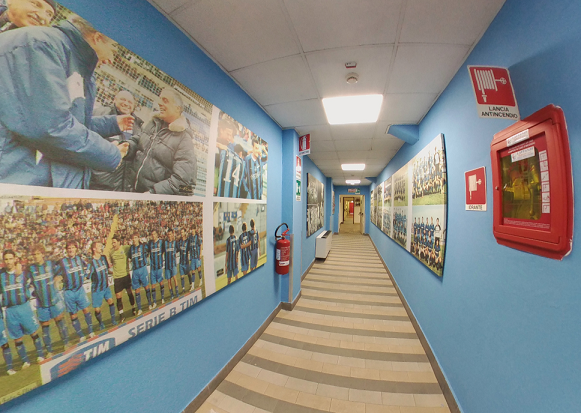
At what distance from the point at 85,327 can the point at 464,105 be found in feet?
9.13

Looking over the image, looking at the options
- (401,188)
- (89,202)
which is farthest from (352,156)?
(89,202)

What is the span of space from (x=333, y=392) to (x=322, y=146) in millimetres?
3603

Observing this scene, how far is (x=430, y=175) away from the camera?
2.27 metres

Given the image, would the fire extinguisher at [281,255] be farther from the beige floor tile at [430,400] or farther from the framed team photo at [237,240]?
the beige floor tile at [430,400]

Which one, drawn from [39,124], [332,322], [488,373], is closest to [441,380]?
[488,373]

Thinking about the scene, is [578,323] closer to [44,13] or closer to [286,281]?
[44,13]

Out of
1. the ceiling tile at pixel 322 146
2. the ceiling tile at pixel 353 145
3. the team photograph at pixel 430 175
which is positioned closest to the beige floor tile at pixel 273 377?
the team photograph at pixel 430 175

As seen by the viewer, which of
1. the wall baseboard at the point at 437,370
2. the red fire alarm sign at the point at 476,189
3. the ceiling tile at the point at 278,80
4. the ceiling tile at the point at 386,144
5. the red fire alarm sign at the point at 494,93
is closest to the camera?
the red fire alarm sign at the point at 494,93

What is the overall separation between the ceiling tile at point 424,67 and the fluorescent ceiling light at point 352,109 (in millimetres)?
266

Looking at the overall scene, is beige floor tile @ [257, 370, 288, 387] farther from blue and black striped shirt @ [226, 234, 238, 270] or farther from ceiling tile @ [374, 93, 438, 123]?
ceiling tile @ [374, 93, 438, 123]

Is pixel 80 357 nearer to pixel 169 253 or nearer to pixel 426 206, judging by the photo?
pixel 169 253

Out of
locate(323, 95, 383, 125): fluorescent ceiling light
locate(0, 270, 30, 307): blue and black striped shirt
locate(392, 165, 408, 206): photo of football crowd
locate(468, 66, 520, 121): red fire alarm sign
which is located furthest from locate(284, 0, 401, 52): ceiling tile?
locate(392, 165, 408, 206): photo of football crowd

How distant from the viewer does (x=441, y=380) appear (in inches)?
70.5

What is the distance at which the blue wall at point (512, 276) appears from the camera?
79 cm
